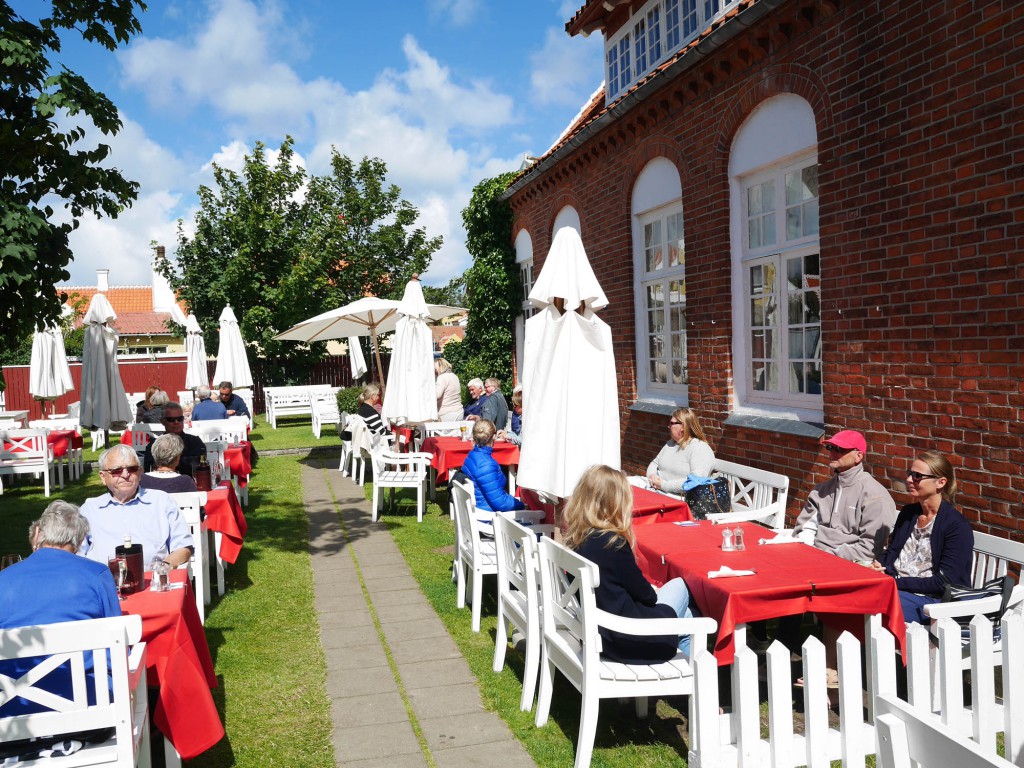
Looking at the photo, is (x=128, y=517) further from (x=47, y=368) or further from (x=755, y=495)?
(x=47, y=368)

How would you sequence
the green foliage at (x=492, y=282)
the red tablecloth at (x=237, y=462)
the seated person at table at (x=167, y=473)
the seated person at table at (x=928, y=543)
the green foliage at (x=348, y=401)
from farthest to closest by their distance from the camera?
the green foliage at (x=348, y=401), the green foliage at (x=492, y=282), the red tablecloth at (x=237, y=462), the seated person at table at (x=167, y=473), the seated person at table at (x=928, y=543)

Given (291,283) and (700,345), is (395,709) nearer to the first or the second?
(700,345)

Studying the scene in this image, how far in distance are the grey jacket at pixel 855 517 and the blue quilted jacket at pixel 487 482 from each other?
2362 mm

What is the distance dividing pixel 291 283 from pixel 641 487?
18401 millimetres

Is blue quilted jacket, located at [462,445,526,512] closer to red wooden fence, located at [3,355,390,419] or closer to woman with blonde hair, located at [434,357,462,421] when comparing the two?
woman with blonde hair, located at [434,357,462,421]

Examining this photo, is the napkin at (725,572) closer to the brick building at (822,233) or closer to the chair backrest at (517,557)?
the chair backrest at (517,557)

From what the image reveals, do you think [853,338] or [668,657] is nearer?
[668,657]

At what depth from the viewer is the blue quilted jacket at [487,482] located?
22.0ft

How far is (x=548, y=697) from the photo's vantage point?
171 inches

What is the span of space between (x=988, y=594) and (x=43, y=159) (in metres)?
7.79

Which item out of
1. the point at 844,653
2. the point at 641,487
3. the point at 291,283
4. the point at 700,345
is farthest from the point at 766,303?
the point at 291,283

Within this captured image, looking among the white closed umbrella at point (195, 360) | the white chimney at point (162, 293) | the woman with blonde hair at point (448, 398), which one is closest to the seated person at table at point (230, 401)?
the woman with blonde hair at point (448, 398)

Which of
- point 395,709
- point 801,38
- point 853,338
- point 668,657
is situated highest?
point 801,38

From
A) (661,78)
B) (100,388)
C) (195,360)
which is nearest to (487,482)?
(661,78)
